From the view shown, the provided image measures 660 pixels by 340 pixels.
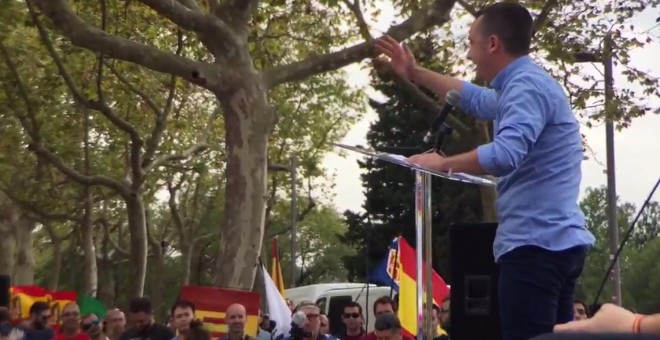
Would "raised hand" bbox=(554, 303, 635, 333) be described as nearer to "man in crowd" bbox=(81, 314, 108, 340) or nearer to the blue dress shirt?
the blue dress shirt

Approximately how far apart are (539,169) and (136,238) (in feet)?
72.0

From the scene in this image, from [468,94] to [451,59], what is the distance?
50.3ft

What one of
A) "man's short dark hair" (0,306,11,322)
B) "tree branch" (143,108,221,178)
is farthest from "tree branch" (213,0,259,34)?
"tree branch" (143,108,221,178)

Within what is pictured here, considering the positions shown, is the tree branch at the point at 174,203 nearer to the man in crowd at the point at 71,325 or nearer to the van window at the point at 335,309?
the van window at the point at 335,309

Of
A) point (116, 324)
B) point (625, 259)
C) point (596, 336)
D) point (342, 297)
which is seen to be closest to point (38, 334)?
point (116, 324)

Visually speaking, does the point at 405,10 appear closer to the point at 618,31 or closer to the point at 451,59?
the point at 451,59

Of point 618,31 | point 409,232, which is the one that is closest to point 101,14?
point 618,31

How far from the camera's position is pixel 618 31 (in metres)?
19.2

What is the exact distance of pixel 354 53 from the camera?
16031 mm

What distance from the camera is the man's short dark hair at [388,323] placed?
10.4 m

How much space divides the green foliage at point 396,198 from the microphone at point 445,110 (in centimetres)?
4057

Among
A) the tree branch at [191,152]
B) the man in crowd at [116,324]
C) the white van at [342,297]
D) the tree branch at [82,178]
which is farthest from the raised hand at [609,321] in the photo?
the tree branch at [191,152]

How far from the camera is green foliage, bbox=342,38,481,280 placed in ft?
155

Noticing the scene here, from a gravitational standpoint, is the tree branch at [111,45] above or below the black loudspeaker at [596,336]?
above
